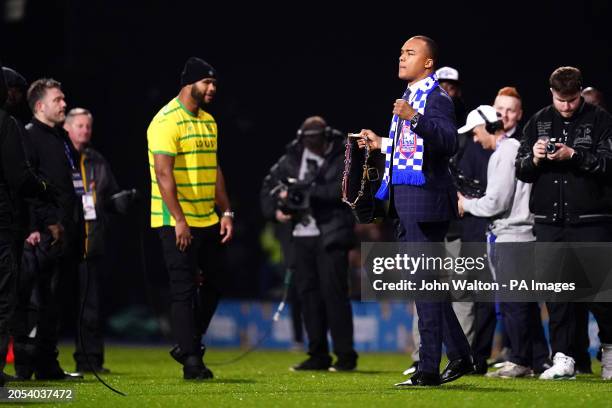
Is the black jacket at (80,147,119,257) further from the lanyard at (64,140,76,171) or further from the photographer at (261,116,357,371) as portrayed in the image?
the photographer at (261,116,357,371)

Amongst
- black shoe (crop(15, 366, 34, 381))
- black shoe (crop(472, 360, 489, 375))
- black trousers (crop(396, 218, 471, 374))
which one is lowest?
black shoe (crop(472, 360, 489, 375))

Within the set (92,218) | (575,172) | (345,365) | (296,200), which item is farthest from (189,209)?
(575,172)

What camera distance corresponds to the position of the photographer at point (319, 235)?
929 centimetres

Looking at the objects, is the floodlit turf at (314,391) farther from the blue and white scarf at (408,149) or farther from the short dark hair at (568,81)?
the short dark hair at (568,81)

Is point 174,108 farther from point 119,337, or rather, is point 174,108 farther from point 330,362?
point 119,337

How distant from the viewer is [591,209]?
754 centimetres

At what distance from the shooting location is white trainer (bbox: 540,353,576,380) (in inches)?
296

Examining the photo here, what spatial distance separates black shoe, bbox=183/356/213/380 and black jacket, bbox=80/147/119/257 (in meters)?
2.13

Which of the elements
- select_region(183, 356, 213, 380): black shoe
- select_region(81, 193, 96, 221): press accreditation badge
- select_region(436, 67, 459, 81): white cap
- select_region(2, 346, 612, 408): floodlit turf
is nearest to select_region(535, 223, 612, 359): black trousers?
select_region(2, 346, 612, 408): floodlit turf

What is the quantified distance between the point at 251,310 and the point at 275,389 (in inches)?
294

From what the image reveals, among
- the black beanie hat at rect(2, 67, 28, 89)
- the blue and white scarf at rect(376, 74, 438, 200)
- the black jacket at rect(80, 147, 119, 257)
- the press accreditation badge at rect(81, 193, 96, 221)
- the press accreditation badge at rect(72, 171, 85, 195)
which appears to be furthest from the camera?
the black jacket at rect(80, 147, 119, 257)

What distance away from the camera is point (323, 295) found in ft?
30.7

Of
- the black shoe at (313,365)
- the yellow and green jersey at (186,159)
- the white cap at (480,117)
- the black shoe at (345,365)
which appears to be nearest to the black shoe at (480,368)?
the black shoe at (345,365)

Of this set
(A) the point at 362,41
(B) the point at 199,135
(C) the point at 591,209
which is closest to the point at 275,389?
(B) the point at 199,135
